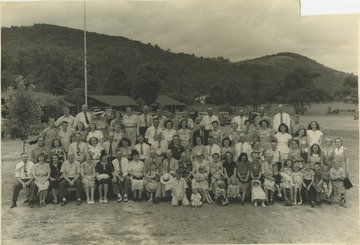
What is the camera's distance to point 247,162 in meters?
6.19

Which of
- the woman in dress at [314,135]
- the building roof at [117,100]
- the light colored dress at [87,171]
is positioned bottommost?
the light colored dress at [87,171]

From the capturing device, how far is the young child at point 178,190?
5898 mm

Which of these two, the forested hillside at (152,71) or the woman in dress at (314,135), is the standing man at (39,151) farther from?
the woman in dress at (314,135)

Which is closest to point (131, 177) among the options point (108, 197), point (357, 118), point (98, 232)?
point (108, 197)

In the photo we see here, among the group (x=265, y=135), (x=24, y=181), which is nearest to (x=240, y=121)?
(x=265, y=135)

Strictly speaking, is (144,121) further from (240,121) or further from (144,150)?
→ (240,121)

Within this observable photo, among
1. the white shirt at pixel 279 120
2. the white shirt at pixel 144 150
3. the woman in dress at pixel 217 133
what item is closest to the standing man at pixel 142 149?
the white shirt at pixel 144 150

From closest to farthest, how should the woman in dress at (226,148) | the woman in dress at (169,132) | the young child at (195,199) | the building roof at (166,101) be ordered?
the young child at (195,199), the woman in dress at (226,148), the woman in dress at (169,132), the building roof at (166,101)

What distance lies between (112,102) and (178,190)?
2.70 m

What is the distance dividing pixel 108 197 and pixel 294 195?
3190 mm

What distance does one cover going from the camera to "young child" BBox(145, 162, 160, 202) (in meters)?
6.07

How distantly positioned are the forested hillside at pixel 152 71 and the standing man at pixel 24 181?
6.10ft

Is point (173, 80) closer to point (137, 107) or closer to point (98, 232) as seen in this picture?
point (137, 107)

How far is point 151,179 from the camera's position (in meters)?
6.09
